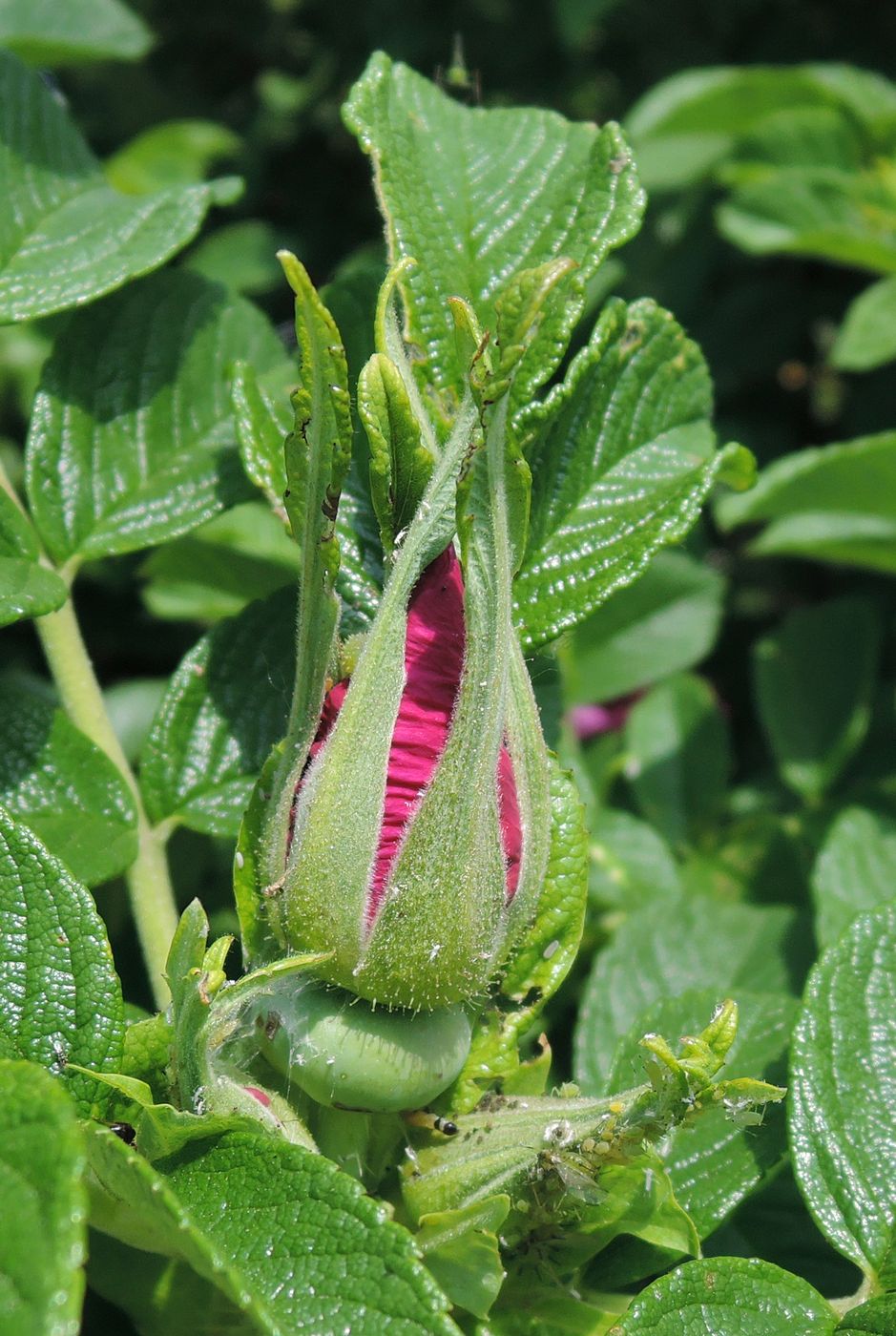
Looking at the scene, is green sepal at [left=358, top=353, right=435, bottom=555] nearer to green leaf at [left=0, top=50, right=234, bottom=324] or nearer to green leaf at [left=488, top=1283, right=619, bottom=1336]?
green leaf at [left=0, top=50, right=234, bottom=324]

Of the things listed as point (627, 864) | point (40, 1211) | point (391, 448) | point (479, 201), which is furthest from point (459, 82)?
point (40, 1211)

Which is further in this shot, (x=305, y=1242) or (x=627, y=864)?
(x=627, y=864)

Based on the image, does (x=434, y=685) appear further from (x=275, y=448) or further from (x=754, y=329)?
(x=754, y=329)

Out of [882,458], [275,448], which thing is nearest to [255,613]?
[275,448]

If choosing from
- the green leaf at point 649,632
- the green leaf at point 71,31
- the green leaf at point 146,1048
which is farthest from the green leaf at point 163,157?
the green leaf at point 146,1048

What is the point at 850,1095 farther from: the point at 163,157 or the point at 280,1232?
the point at 163,157

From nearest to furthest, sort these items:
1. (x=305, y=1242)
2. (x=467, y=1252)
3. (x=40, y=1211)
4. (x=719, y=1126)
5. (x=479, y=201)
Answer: (x=40, y=1211) → (x=305, y=1242) → (x=467, y=1252) → (x=719, y=1126) → (x=479, y=201)
